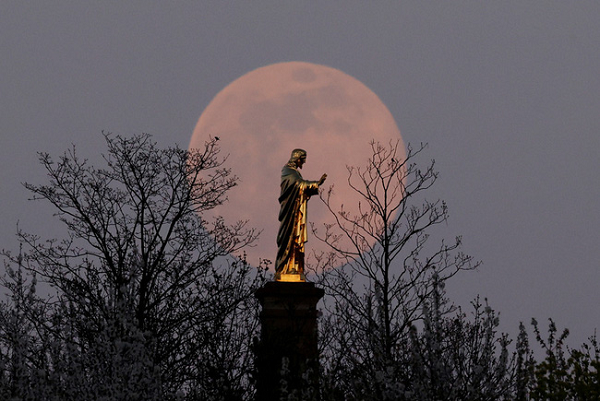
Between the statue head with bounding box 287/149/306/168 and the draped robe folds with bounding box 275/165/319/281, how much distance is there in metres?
0.10

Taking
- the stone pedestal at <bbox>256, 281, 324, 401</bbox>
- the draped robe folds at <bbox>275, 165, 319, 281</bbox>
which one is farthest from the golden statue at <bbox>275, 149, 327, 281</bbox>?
the stone pedestal at <bbox>256, 281, 324, 401</bbox>

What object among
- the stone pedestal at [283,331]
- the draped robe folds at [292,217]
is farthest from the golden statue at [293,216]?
the stone pedestal at [283,331]

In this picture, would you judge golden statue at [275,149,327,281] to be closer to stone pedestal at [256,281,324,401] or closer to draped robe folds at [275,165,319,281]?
draped robe folds at [275,165,319,281]

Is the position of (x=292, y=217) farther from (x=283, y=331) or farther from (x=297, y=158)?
(x=283, y=331)

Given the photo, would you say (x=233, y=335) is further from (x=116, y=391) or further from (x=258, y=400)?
(x=116, y=391)

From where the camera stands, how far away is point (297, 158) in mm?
18406

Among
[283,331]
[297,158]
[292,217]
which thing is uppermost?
[297,158]

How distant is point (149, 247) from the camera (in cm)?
1698

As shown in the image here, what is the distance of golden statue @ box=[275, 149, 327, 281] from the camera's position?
1775 centimetres

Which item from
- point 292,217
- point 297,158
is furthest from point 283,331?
point 297,158

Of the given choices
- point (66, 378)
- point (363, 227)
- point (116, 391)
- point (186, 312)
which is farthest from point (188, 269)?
point (116, 391)

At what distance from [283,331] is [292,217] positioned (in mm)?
3322

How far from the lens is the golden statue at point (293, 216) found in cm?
1775

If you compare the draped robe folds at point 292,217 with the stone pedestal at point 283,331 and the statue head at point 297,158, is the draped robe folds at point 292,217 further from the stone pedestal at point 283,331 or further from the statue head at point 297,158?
the stone pedestal at point 283,331
